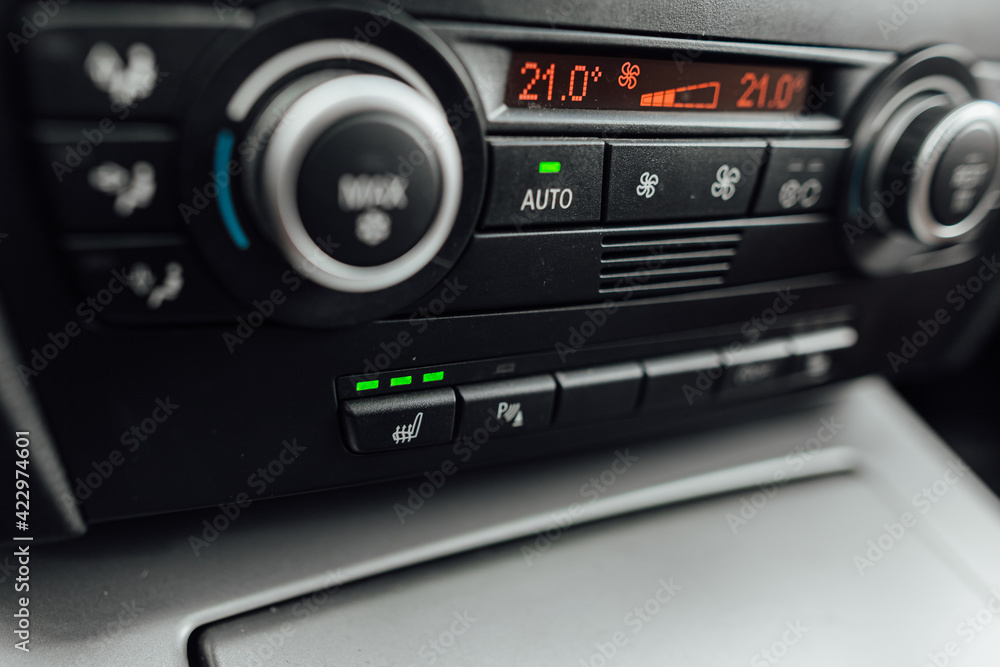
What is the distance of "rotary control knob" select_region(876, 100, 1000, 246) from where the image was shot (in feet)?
1.52

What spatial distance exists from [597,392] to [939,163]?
280 mm

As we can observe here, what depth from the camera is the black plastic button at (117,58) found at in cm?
27

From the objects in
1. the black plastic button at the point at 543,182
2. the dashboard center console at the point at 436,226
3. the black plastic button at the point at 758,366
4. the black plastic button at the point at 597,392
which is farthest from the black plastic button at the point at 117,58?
the black plastic button at the point at 758,366

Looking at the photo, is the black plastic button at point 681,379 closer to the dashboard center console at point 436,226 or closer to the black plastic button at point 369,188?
the dashboard center console at point 436,226

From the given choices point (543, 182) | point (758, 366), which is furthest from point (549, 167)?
point (758, 366)

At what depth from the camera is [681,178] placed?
0.41 meters

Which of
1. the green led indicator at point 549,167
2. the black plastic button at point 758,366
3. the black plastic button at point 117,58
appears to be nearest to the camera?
the black plastic button at point 117,58

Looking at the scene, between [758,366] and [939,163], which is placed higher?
[939,163]

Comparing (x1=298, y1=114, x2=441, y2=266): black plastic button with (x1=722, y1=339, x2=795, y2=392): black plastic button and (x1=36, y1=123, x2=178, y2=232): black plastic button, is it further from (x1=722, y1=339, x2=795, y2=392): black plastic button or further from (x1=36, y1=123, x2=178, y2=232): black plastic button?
(x1=722, y1=339, x2=795, y2=392): black plastic button

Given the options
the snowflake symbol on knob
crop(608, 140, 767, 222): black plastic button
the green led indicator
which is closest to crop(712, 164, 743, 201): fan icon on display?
crop(608, 140, 767, 222): black plastic button

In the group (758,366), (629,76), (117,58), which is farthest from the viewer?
(758,366)

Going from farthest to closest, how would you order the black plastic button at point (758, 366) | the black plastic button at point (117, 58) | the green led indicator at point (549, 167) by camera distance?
1. the black plastic button at point (758, 366)
2. the green led indicator at point (549, 167)
3. the black plastic button at point (117, 58)

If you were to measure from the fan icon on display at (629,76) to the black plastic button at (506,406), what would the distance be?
18cm

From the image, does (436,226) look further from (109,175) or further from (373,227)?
(109,175)
